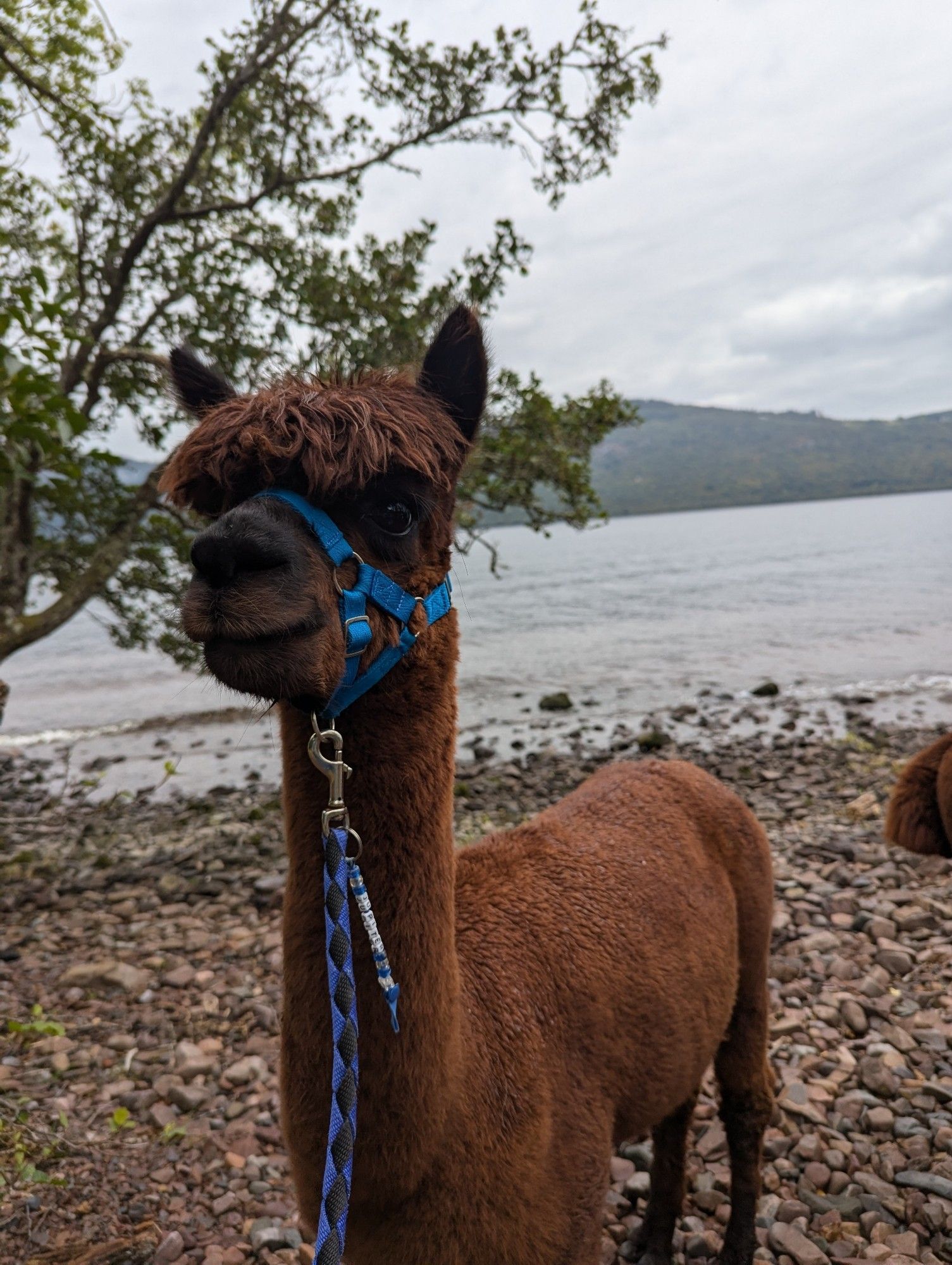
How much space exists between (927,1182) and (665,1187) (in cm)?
119

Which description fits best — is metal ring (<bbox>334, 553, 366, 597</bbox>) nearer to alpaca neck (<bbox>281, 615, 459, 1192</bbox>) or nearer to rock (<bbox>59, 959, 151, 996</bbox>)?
alpaca neck (<bbox>281, 615, 459, 1192</bbox>)

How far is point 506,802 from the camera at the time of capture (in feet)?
32.3

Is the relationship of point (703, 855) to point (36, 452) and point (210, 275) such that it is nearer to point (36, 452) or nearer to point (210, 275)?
point (36, 452)

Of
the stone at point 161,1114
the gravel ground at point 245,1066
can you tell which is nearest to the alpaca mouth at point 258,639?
the gravel ground at point 245,1066

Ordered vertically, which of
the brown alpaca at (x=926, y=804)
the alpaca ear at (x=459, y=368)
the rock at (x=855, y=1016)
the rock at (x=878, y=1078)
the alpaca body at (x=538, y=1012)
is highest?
the alpaca ear at (x=459, y=368)

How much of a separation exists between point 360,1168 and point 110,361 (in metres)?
7.50

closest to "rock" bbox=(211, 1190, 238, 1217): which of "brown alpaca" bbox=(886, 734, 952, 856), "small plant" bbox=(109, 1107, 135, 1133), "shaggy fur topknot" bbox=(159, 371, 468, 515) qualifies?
"small plant" bbox=(109, 1107, 135, 1133)

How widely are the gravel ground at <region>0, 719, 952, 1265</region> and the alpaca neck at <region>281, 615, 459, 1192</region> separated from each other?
190 centimetres

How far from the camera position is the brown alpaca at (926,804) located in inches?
199

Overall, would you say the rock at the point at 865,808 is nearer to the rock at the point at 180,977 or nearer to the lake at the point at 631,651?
the lake at the point at 631,651

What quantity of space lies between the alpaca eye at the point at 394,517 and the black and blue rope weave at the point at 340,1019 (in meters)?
0.66

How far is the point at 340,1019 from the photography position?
1510 mm

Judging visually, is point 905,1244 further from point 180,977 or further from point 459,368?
point 180,977

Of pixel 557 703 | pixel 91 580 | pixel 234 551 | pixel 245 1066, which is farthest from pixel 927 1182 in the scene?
pixel 557 703
